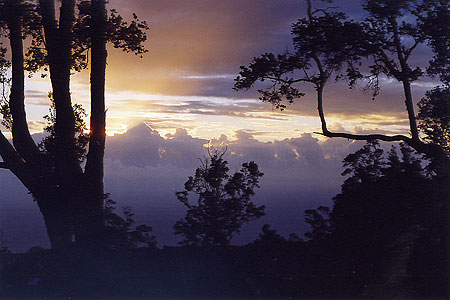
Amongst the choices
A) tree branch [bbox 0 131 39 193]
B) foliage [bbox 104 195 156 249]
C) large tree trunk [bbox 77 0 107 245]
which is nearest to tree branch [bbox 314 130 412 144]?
foliage [bbox 104 195 156 249]

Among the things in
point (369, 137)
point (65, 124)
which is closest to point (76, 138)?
point (65, 124)

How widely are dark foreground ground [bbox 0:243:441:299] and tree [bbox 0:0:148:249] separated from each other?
1.53 m

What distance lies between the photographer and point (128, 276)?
9.28 meters

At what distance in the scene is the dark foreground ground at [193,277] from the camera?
851 centimetres

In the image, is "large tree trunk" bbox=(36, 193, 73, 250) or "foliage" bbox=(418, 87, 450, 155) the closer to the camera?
"large tree trunk" bbox=(36, 193, 73, 250)

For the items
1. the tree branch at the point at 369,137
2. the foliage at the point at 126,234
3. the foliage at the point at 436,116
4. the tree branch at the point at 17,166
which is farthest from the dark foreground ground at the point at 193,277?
the foliage at the point at 436,116

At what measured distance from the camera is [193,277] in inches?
361

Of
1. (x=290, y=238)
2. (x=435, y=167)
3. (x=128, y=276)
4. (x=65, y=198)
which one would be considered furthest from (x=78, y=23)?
(x=435, y=167)

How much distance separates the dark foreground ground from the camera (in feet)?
27.9

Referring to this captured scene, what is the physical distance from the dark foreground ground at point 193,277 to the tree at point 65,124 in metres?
1.53

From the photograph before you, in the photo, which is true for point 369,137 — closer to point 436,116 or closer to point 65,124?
point 436,116

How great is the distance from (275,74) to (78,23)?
19.7 feet

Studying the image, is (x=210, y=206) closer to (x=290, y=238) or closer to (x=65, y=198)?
(x=290, y=238)

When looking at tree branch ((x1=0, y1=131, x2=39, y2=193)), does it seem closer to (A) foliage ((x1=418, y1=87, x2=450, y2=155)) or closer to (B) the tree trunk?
(B) the tree trunk
